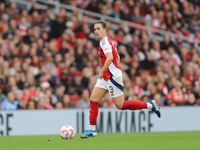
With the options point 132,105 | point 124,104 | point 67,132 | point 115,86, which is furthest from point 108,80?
point 67,132

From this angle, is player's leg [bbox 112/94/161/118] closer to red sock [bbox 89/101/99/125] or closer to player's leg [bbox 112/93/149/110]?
player's leg [bbox 112/93/149/110]

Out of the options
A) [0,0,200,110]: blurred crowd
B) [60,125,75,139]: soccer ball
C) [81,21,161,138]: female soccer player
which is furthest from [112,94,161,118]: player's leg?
[0,0,200,110]: blurred crowd

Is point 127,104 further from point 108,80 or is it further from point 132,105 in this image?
point 108,80

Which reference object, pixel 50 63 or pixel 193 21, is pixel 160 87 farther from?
pixel 193 21

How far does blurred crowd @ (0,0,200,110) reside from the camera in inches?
498

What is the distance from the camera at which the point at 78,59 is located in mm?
14227

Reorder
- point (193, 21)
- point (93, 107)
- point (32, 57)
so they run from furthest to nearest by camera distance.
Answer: point (193, 21) → point (32, 57) → point (93, 107)

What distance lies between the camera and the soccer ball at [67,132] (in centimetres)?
862

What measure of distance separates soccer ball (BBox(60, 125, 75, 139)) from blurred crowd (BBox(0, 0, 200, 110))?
3.49 metres

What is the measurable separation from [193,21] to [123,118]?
25.7 ft

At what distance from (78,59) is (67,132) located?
580cm

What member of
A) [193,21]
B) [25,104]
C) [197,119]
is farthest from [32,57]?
[193,21]

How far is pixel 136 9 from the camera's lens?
55.7 ft

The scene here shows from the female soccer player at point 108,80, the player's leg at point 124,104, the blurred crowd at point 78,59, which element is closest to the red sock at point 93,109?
the female soccer player at point 108,80
